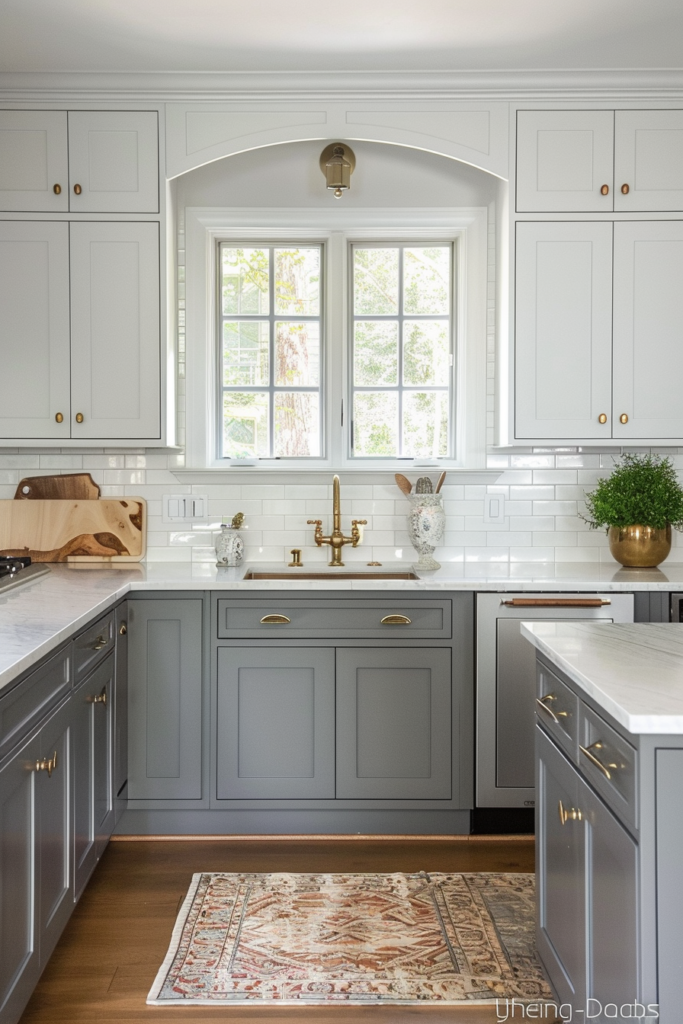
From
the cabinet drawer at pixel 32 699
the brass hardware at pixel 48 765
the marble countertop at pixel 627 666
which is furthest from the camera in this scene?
the brass hardware at pixel 48 765

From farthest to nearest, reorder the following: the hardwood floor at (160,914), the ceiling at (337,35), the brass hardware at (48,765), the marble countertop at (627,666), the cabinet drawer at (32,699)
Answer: the ceiling at (337,35)
the hardwood floor at (160,914)
the brass hardware at (48,765)
the cabinet drawer at (32,699)
the marble countertop at (627,666)

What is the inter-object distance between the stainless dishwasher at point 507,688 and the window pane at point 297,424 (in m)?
1.13

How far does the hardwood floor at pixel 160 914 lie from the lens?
2061mm

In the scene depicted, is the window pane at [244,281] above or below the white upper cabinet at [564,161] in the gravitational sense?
below

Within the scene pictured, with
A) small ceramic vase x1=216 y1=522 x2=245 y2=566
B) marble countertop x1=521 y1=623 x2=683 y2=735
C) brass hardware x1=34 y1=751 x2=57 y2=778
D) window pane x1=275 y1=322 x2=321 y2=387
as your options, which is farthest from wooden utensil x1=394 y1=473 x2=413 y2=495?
brass hardware x1=34 y1=751 x2=57 y2=778

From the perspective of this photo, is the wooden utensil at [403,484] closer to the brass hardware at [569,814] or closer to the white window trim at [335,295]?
the white window trim at [335,295]

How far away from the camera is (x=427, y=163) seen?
3.51 meters

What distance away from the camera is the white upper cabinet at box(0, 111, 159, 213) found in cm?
324

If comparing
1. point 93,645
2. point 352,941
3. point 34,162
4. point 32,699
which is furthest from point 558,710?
point 34,162

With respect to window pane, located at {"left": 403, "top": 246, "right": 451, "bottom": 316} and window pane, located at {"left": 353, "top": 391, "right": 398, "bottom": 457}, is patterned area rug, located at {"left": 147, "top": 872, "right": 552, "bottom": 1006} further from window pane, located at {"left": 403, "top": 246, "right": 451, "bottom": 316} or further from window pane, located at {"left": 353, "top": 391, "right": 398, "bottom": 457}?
window pane, located at {"left": 403, "top": 246, "right": 451, "bottom": 316}

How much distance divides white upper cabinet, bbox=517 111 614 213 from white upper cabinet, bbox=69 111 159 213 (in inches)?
57.3

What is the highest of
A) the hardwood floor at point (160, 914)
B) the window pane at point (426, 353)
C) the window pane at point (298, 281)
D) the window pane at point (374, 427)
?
the window pane at point (298, 281)

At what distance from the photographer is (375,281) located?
145 inches

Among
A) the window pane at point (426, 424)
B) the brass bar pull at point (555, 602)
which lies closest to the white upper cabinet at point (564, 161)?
the window pane at point (426, 424)
